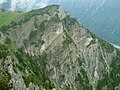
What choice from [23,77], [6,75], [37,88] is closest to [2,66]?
[6,75]

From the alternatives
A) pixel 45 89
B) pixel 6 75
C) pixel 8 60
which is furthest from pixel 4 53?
pixel 45 89

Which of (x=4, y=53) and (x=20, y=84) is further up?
(x=4, y=53)

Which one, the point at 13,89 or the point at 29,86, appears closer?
the point at 13,89

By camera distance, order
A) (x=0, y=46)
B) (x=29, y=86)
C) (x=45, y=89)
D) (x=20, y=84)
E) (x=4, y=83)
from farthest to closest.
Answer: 1. (x=45, y=89)
2. (x=0, y=46)
3. (x=29, y=86)
4. (x=20, y=84)
5. (x=4, y=83)

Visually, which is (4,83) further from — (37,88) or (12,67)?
(37,88)

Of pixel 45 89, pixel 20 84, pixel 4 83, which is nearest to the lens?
pixel 4 83

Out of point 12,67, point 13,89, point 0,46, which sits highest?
point 0,46

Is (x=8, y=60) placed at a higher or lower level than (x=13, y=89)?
higher

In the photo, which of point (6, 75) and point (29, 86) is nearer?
point (6, 75)

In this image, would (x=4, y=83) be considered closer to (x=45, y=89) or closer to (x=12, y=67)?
(x=12, y=67)
